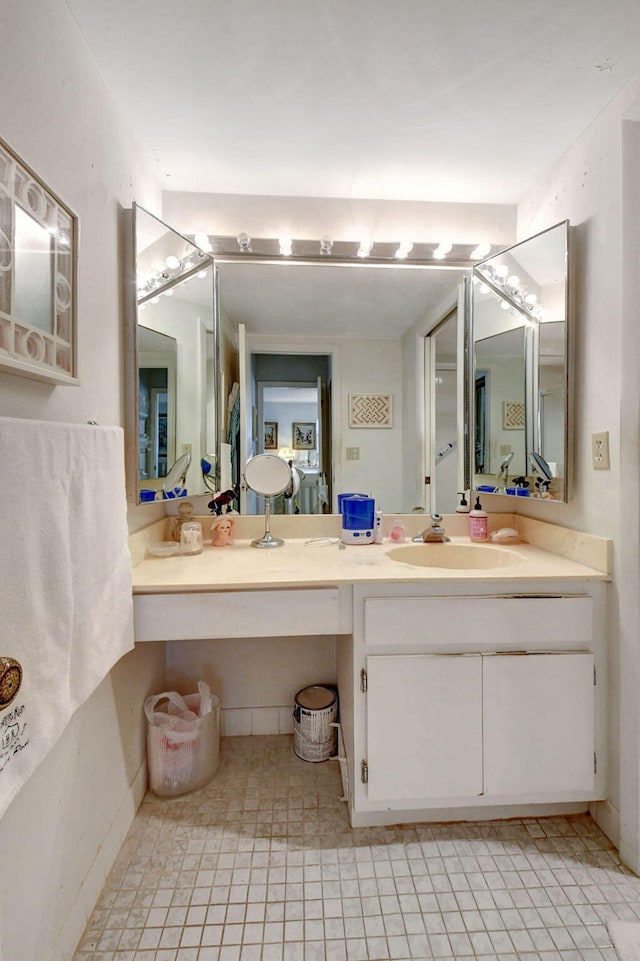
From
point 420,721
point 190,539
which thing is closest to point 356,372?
point 190,539

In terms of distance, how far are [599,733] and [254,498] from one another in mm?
1404

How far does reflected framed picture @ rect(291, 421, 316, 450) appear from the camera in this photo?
68.1 inches

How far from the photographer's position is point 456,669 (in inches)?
47.9

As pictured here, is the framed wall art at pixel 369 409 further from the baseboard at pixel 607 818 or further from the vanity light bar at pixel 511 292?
the baseboard at pixel 607 818

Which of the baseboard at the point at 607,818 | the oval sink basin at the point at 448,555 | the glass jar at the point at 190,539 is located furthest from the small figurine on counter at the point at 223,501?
the baseboard at the point at 607,818

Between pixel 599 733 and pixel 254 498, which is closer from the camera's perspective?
pixel 599 733

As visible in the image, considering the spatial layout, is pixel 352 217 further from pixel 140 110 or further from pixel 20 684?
pixel 20 684

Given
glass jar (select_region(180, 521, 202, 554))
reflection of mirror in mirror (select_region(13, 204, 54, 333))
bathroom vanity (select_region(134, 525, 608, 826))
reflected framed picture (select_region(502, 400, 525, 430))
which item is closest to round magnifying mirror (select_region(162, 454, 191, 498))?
glass jar (select_region(180, 521, 202, 554))

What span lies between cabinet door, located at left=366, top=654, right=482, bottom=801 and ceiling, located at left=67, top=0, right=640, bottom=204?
1674 millimetres

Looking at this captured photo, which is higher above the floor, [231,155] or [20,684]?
[231,155]

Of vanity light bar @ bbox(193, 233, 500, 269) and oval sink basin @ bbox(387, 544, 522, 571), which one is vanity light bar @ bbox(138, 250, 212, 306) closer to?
vanity light bar @ bbox(193, 233, 500, 269)

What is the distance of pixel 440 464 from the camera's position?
1.81 metres

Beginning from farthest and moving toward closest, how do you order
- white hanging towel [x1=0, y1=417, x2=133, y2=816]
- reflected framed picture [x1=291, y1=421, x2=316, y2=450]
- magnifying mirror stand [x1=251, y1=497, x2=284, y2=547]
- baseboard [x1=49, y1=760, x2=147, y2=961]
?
1. reflected framed picture [x1=291, y1=421, x2=316, y2=450]
2. magnifying mirror stand [x1=251, y1=497, x2=284, y2=547]
3. baseboard [x1=49, y1=760, x2=147, y2=961]
4. white hanging towel [x1=0, y1=417, x2=133, y2=816]

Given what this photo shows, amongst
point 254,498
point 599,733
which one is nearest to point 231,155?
point 254,498
